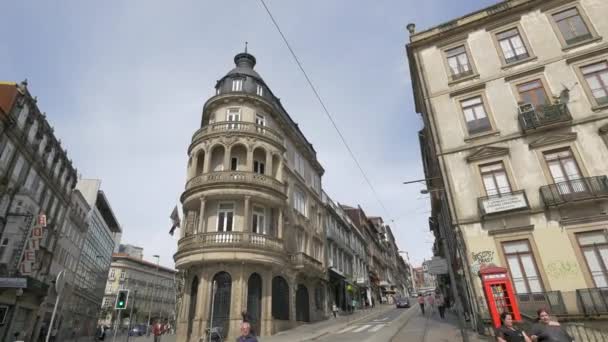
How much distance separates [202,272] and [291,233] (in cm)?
797

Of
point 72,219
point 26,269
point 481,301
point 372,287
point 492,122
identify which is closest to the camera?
point 481,301

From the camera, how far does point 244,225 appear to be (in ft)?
66.4

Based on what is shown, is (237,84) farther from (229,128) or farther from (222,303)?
(222,303)

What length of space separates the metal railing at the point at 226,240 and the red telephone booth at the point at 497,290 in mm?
12126

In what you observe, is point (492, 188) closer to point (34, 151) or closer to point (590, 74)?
point (590, 74)

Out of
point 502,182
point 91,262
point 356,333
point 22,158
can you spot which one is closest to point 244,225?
point 356,333

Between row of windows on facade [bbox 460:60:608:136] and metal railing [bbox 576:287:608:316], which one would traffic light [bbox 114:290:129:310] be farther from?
row of windows on facade [bbox 460:60:608:136]

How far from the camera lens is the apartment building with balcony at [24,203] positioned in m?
22.8

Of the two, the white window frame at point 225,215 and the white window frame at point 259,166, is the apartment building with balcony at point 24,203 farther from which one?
the white window frame at point 259,166

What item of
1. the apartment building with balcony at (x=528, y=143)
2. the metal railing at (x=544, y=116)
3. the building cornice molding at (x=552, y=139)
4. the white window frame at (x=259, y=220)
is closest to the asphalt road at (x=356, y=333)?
the apartment building with balcony at (x=528, y=143)

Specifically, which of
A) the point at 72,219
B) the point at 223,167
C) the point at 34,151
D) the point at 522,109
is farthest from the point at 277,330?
the point at 72,219

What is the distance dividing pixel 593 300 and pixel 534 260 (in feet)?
7.32

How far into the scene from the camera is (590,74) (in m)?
16.1

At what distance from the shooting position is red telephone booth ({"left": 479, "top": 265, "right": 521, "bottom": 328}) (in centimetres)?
1246
